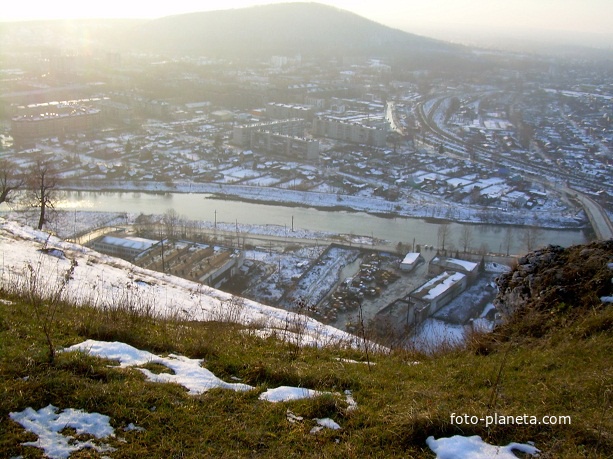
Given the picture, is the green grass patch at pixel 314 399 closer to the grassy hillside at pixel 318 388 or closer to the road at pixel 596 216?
the grassy hillside at pixel 318 388

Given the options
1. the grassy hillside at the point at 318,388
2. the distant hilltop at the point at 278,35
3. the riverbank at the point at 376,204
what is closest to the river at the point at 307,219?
the riverbank at the point at 376,204

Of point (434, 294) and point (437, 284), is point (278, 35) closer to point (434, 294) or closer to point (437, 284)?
point (437, 284)

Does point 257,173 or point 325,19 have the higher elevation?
point 325,19

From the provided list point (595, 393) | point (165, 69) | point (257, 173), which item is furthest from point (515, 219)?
point (165, 69)

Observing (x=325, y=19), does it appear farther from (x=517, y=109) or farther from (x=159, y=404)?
(x=159, y=404)

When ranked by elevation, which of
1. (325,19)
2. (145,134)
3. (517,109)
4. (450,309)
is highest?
(325,19)

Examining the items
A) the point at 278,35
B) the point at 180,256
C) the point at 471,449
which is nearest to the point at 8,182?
the point at 180,256
